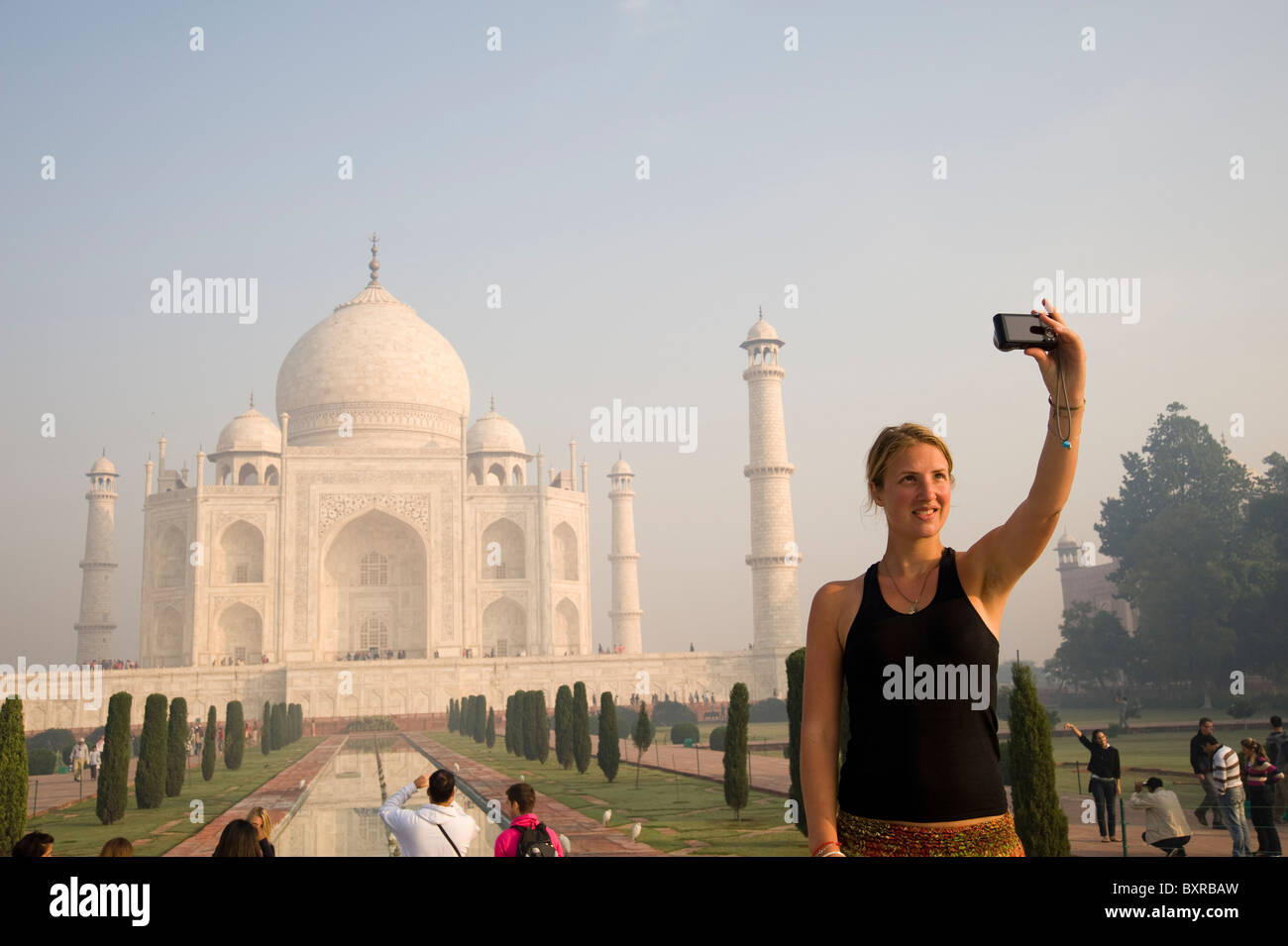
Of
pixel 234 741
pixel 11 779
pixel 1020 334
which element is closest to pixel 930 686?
pixel 1020 334

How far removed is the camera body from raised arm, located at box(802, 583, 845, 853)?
398 mm

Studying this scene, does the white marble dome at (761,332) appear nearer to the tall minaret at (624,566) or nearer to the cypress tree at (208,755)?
the tall minaret at (624,566)

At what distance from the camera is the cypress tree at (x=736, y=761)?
10.4 meters

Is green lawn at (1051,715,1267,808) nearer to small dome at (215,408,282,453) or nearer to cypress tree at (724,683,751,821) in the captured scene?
cypress tree at (724,683,751,821)

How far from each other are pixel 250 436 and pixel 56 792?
2112 cm

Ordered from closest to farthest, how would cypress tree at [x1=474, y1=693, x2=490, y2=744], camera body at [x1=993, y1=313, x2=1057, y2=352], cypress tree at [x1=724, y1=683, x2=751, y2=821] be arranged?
camera body at [x1=993, y1=313, x2=1057, y2=352], cypress tree at [x1=724, y1=683, x2=751, y2=821], cypress tree at [x1=474, y1=693, x2=490, y2=744]

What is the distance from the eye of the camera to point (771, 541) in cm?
2952

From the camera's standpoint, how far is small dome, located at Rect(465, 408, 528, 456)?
1479 inches

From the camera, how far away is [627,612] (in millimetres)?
37906

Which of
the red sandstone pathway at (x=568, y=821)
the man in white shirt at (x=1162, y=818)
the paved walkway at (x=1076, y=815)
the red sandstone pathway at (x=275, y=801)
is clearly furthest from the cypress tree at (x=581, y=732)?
the man in white shirt at (x=1162, y=818)

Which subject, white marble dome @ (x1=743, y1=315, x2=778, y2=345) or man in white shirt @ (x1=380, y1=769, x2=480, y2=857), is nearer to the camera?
man in white shirt @ (x1=380, y1=769, x2=480, y2=857)

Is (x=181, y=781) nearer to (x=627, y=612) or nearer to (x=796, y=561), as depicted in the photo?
(x=796, y=561)

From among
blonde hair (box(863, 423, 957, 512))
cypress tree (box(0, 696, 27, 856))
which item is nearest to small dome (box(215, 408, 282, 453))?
cypress tree (box(0, 696, 27, 856))
